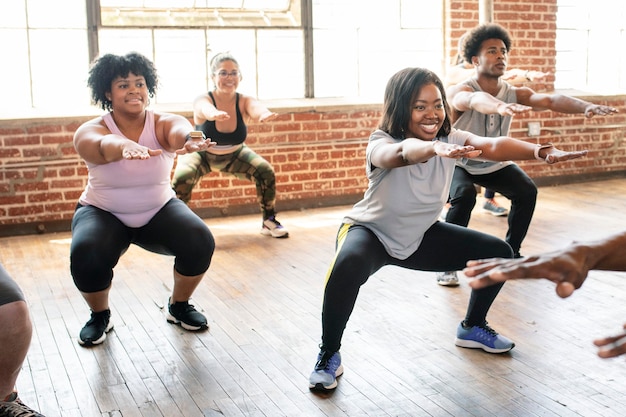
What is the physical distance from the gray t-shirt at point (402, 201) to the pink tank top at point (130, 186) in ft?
3.31

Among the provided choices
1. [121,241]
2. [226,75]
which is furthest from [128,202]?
[226,75]

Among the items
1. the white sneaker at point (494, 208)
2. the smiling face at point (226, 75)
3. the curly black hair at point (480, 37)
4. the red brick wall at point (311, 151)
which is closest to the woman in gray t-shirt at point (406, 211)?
the curly black hair at point (480, 37)

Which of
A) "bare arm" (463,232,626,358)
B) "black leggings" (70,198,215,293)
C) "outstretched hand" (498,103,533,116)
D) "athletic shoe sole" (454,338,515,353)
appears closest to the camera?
"bare arm" (463,232,626,358)

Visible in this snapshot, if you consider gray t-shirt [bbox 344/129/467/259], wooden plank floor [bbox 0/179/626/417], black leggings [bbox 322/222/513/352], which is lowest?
wooden plank floor [bbox 0/179/626/417]

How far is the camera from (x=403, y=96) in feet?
9.61

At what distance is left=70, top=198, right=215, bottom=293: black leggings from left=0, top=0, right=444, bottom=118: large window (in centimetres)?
271

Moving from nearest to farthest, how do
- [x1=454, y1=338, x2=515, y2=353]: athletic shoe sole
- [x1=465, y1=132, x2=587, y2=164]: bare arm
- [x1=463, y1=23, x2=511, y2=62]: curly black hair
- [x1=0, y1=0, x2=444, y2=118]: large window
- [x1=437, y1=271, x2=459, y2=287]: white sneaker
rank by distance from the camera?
[x1=465, y1=132, x2=587, y2=164]: bare arm < [x1=454, y1=338, x2=515, y2=353]: athletic shoe sole < [x1=437, y1=271, x2=459, y2=287]: white sneaker < [x1=463, y1=23, x2=511, y2=62]: curly black hair < [x1=0, y1=0, x2=444, y2=118]: large window

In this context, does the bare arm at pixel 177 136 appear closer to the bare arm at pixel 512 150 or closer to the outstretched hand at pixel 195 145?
the outstretched hand at pixel 195 145

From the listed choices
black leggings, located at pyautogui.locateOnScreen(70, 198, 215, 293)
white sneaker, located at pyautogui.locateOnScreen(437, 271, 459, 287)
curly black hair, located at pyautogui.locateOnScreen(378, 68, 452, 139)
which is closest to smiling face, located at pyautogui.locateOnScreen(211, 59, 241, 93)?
black leggings, located at pyautogui.locateOnScreen(70, 198, 215, 293)

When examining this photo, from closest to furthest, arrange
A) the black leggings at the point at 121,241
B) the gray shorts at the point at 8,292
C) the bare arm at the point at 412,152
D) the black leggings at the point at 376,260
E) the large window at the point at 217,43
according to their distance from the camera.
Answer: the gray shorts at the point at 8,292 < the bare arm at the point at 412,152 < the black leggings at the point at 376,260 < the black leggings at the point at 121,241 < the large window at the point at 217,43

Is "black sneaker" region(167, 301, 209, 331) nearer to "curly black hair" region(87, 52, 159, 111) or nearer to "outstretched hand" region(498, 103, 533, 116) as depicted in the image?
"curly black hair" region(87, 52, 159, 111)

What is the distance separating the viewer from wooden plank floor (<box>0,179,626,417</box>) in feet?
8.77

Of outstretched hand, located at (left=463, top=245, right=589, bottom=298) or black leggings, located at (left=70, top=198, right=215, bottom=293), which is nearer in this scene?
outstretched hand, located at (left=463, top=245, right=589, bottom=298)

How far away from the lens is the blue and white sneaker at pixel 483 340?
3.10m
